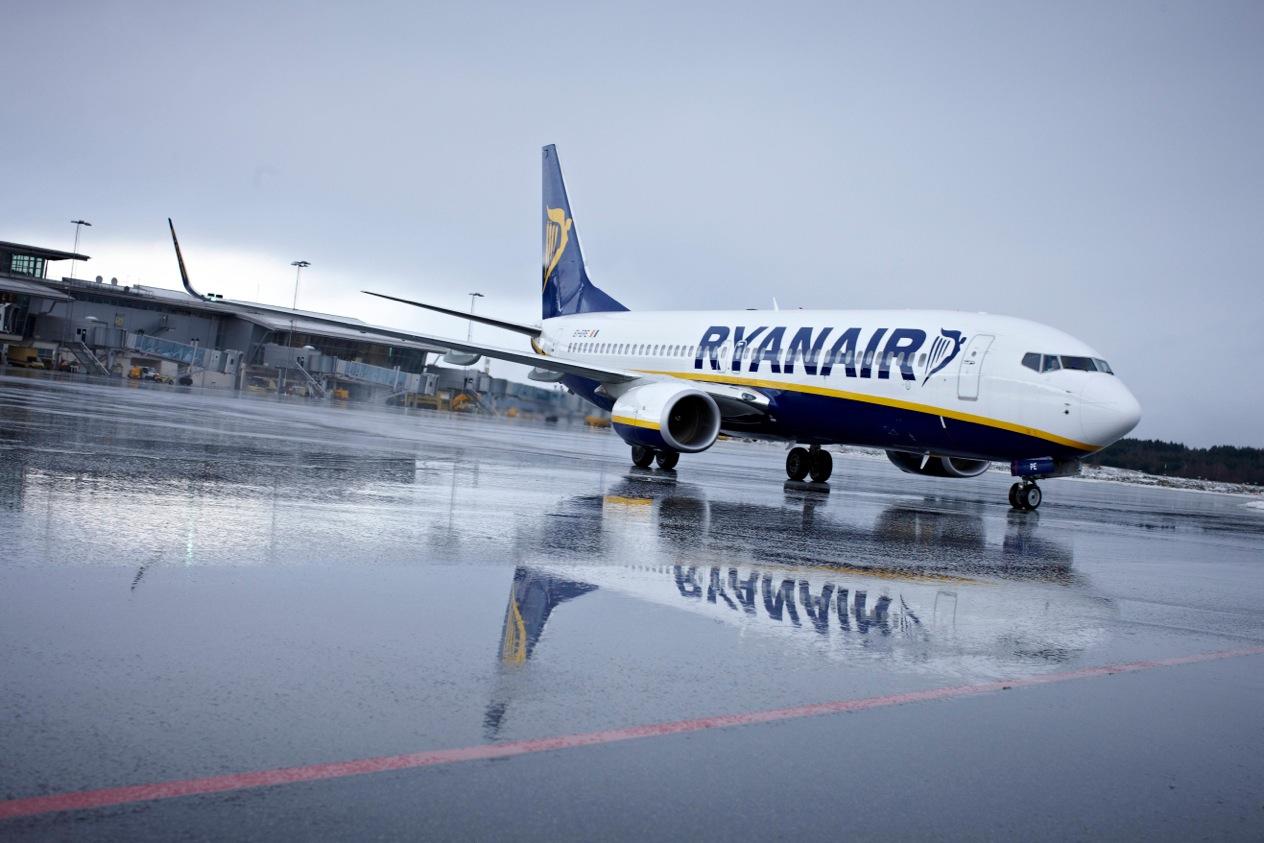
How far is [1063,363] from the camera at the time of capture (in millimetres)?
15984

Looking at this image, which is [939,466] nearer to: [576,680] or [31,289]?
[576,680]

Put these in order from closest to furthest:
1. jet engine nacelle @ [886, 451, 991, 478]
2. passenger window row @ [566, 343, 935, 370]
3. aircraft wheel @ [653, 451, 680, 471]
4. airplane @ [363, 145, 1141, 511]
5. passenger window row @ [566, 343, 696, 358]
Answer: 1. airplane @ [363, 145, 1141, 511]
2. passenger window row @ [566, 343, 935, 370]
3. aircraft wheel @ [653, 451, 680, 471]
4. jet engine nacelle @ [886, 451, 991, 478]
5. passenger window row @ [566, 343, 696, 358]

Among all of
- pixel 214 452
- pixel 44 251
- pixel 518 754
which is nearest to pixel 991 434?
pixel 214 452

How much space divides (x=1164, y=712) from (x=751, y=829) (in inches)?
93.7

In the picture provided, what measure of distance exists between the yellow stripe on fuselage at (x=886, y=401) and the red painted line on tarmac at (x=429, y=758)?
1177cm

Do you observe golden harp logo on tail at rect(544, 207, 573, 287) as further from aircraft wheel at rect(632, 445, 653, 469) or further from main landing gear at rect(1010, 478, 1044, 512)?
main landing gear at rect(1010, 478, 1044, 512)

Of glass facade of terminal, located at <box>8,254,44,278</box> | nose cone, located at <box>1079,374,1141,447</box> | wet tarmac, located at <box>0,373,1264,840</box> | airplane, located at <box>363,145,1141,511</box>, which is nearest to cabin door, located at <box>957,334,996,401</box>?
airplane, located at <box>363,145,1141,511</box>

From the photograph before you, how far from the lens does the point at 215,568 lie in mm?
5805

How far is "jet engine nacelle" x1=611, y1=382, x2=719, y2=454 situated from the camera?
1828 cm

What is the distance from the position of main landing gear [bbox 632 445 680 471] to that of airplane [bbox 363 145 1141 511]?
0.08 ft

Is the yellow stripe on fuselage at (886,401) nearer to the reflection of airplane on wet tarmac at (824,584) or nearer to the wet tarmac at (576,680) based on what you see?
the reflection of airplane on wet tarmac at (824,584)

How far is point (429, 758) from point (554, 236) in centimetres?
2672

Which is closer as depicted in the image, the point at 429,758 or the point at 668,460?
the point at 429,758

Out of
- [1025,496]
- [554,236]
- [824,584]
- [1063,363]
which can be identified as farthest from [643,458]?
[824,584]
